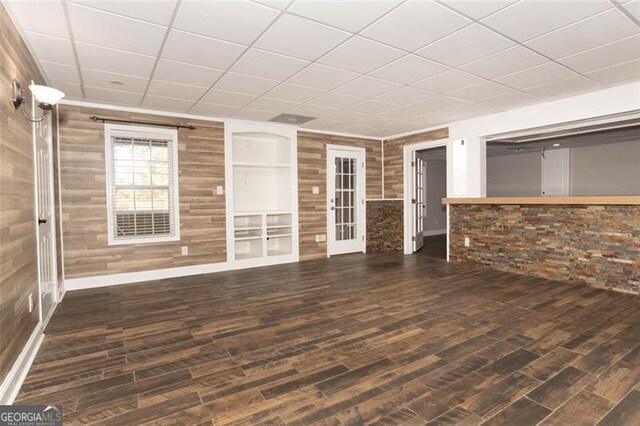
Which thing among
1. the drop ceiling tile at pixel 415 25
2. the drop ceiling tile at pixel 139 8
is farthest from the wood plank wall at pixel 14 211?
the drop ceiling tile at pixel 415 25

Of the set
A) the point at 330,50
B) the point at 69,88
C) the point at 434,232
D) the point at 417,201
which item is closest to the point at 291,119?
the point at 330,50

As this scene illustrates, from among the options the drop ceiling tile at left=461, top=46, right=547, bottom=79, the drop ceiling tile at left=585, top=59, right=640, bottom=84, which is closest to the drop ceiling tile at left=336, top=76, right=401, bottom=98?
the drop ceiling tile at left=461, top=46, right=547, bottom=79

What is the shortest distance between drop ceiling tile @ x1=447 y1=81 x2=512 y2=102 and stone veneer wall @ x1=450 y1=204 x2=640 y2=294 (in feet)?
5.78

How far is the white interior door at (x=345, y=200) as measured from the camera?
670cm

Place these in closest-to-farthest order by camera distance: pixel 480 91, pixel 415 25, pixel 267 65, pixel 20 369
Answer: pixel 20 369 → pixel 415 25 → pixel 267 65 → pixel 480 91

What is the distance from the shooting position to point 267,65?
Answer: 334cm

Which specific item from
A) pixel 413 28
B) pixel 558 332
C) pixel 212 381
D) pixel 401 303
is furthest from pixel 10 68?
pixel 558 332

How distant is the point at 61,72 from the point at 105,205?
70.4 inches

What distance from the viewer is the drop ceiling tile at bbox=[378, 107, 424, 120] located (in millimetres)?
5004

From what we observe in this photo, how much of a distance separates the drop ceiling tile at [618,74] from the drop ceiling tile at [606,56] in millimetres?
126

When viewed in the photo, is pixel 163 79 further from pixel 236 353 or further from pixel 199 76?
pixel 236 353

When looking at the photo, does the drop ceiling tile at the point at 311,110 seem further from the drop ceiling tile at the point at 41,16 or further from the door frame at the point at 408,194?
the drop ceiling tile at the point at 41,16

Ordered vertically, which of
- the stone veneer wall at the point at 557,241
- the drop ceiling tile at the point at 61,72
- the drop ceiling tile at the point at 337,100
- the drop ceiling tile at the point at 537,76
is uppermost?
the drop ceiling tile at the point at 337,100

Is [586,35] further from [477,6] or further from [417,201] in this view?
[417,201]
